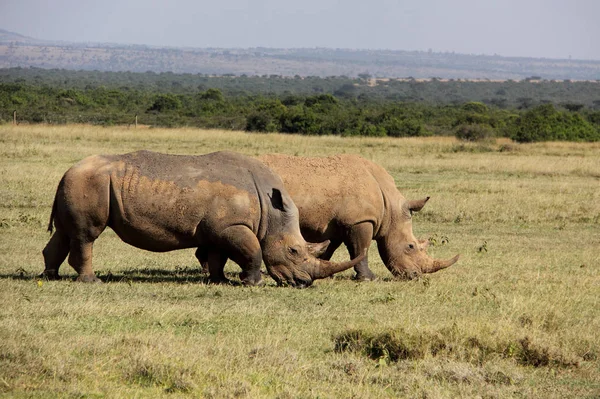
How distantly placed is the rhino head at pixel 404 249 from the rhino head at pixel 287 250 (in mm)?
1711

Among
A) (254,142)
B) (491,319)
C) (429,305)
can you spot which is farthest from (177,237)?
(254,142)

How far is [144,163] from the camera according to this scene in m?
12.5

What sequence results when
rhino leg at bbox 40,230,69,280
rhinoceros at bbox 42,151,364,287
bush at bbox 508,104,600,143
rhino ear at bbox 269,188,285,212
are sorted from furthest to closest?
bush at bbox 508,104,600,143 < rhino ear at bbox 269,188,285,212 < rhino leg at bbox 40,230,69,280 < rhinoceros at bbox 42,151,364,287

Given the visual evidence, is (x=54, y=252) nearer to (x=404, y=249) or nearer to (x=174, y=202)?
(x=174, y=202)

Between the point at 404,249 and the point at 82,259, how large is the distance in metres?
4.64

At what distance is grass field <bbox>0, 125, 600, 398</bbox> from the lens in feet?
25.7

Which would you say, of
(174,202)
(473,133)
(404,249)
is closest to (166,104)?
(473,133)

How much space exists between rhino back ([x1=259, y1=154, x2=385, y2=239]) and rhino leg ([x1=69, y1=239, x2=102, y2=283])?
2.96m

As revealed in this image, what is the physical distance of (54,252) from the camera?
12516 millimetres

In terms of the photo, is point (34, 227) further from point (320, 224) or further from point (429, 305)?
point (429, 305)

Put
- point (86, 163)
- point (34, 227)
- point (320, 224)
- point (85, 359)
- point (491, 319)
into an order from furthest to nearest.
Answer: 1. point (34, 227)
2. point (320, 224)
3. point (86, 163)
4. point (491, 319)
5. point (85, 359)

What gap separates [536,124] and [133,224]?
1572 inches

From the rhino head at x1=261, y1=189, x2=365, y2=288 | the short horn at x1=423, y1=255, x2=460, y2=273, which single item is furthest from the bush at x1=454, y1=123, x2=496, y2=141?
the rhino head at x1=261, y1=189, x2=365, y2=288

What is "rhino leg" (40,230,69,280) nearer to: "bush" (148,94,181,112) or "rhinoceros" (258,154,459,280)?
"rhinoceros" (258,154,459,280)
